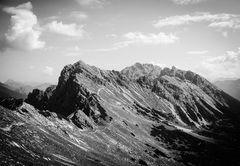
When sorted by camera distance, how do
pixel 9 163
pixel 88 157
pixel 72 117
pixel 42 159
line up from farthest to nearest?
pixel 72 117, pixel 88 157, pixel 42 159, pixel 9 163

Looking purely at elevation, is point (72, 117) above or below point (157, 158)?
above

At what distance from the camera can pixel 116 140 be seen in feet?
465

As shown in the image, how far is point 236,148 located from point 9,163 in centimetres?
20327

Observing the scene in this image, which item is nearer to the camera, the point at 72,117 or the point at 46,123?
the point at 46,123

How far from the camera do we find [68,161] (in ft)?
264

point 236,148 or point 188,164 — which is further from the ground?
point 236,148

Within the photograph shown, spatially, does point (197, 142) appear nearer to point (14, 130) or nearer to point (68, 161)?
point (68, 161)

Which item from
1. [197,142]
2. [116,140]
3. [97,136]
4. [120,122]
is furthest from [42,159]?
[197,142]

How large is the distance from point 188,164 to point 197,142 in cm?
5873

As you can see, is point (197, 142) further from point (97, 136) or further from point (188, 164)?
point (97, 136)

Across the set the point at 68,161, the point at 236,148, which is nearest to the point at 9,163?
the point at 68,161

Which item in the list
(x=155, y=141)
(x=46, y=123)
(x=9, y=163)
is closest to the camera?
(x=9, y=163)

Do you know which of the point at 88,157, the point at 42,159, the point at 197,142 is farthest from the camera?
the point at 197,142

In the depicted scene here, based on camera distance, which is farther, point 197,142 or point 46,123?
point 197,142
